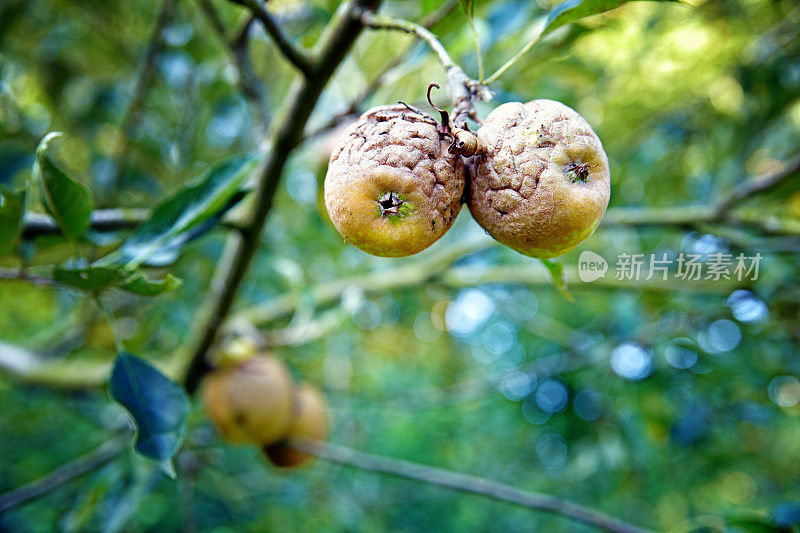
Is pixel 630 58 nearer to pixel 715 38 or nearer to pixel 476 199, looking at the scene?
pixel 715 38

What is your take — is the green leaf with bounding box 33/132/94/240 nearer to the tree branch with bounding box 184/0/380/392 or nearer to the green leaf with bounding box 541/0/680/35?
the tree branch with bounding box 184/0/380/392

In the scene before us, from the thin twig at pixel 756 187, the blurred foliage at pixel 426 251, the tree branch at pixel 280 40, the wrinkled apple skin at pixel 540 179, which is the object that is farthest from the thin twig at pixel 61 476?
the thin twig at pixel 756 187

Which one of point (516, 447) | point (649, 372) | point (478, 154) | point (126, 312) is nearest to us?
point (478, 154)

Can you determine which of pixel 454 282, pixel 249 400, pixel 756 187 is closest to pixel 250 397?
pixel 249 400

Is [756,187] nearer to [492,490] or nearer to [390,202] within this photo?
[492,490]

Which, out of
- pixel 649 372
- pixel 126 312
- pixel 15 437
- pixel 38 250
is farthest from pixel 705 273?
pixel 15 437

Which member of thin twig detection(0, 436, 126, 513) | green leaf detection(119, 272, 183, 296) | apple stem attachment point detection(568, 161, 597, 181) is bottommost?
thin twig detection(0, 436, 126, 513)

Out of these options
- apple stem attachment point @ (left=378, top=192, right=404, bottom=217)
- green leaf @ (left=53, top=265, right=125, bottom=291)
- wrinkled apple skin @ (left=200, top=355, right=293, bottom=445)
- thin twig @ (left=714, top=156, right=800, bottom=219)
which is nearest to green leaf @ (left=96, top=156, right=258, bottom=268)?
green leaf @ (left=53, top=265, right=125, bottom=291)
